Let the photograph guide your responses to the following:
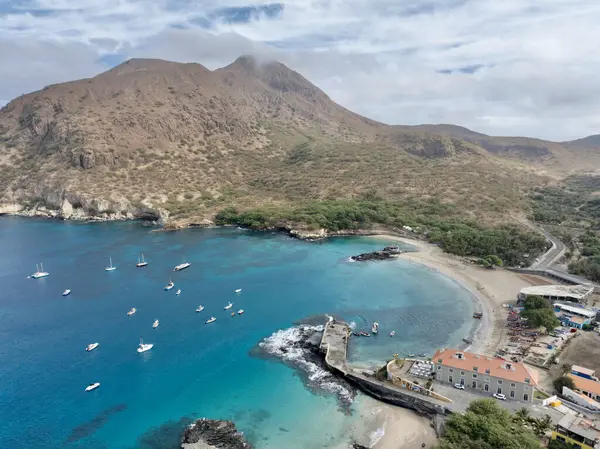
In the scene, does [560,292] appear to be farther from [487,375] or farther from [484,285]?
[487,375]

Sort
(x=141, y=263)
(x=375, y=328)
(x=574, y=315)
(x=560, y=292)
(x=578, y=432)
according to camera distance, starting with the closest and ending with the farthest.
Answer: (x=578, y=432) → (x=375, y=328) → (x=574, y=315) → (x=560, y=292) → (x=141, y=263)

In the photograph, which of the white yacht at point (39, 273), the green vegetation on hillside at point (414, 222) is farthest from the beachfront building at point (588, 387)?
the white yacht at point (39, 273)

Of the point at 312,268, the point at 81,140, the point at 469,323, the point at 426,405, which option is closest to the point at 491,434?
the point at 426,405

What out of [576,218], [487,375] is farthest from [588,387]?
[576,218]

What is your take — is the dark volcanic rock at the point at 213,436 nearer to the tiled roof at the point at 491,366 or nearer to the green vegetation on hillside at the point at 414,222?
the tiled roof at the point at 491,366

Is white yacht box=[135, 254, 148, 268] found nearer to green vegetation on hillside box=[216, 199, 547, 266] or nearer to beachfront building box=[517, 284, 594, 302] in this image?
green vegetation on hillside box=[216, 199, 547, 266]

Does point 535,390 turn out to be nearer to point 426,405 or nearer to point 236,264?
point 426,405
